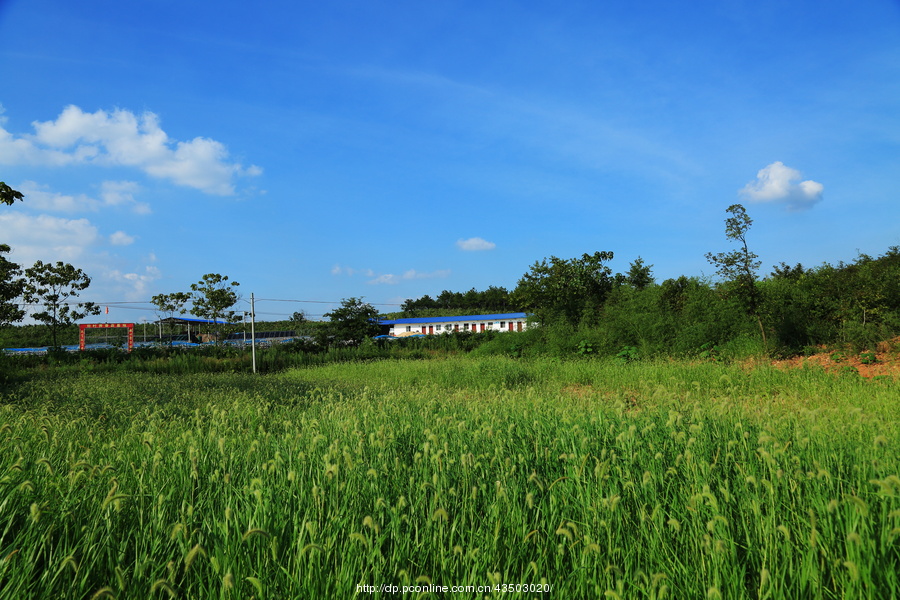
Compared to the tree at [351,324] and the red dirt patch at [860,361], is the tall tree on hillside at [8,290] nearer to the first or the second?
the tree at [351,324]

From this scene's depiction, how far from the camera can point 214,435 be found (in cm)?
408

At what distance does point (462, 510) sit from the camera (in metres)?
2.42

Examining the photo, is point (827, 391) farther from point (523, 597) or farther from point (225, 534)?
point (225, 534)

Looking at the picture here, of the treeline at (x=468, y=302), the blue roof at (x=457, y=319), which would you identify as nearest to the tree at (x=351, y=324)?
the blue roof at (x=457, y=319)

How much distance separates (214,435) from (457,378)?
8705mm

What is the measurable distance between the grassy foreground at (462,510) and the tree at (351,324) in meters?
22.5

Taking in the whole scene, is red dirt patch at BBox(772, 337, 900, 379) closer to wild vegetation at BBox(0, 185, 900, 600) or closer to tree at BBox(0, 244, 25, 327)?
wild vegetation at BBox(0, 185, 900, 600)

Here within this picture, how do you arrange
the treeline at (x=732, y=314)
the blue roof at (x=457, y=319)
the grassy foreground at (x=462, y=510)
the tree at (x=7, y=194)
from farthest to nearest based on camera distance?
the blue roof at (x=457, y=319) < the treeline at (x=732, y=314) < the tree at (x=7, y=194) < the grassy foreground at (x=462, y=510)

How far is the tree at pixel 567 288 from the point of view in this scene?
22203mm

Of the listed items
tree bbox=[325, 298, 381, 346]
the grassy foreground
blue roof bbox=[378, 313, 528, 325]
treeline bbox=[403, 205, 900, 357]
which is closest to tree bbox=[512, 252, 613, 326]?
treeline bbox=[403, 205, 900, 357]

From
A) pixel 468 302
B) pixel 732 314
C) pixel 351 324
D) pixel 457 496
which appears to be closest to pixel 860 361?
pixel 732 314

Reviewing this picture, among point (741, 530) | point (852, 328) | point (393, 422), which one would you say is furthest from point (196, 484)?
point (852, 328)

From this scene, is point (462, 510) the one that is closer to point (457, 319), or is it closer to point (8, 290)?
point (8, 290)

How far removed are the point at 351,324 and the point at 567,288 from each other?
12308 mm
